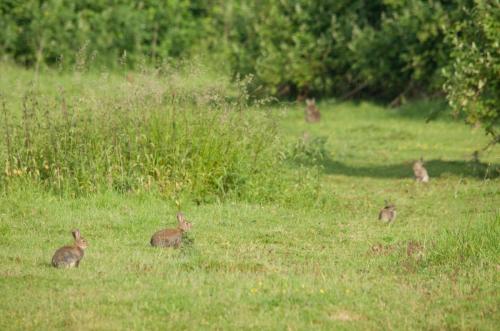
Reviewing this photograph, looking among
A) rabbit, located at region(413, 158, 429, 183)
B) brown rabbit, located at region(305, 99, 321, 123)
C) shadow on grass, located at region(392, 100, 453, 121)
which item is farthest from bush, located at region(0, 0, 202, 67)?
rabbit, located at region(413, 158, 429, 183)

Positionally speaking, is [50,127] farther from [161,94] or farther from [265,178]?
[265,178]

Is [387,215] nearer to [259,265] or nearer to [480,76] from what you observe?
[259,265]

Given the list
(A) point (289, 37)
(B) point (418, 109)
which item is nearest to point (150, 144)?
(B) point (418, 109)

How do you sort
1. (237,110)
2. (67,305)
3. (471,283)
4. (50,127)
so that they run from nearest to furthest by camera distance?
(67,305) < (471,283) < (50,127) < (237,110)

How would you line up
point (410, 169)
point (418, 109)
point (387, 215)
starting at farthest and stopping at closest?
1. point (418, 109)
2. point (410, 169)
3. point (387, 215)

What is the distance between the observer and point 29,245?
9.74 metres

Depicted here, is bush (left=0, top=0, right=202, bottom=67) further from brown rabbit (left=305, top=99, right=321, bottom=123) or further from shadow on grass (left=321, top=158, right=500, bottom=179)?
shadow on grass (left=321, top=158, right=500, bottom=179)

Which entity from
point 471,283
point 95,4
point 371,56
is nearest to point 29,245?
point 471,283

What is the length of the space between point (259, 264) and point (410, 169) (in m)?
8.00

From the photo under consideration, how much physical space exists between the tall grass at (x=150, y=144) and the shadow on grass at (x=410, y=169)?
10.9 ft

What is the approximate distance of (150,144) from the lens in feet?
40.3

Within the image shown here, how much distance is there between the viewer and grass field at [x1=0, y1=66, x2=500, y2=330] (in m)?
7.47

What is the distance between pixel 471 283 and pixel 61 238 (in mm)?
3935

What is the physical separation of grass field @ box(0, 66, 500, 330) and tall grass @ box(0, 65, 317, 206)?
0.28m
